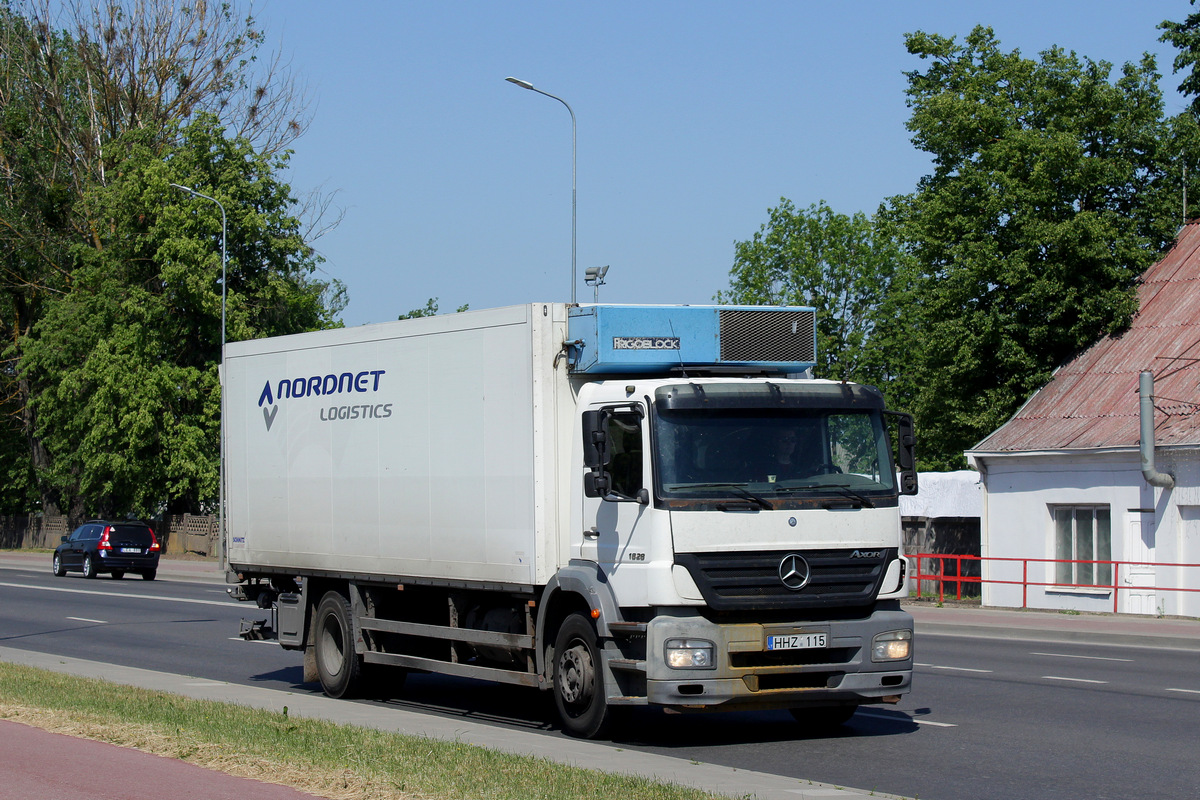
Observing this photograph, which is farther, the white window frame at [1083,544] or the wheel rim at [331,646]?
the white window frame at [1083,544]

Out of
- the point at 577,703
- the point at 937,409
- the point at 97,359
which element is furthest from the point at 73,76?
the point at 577,703

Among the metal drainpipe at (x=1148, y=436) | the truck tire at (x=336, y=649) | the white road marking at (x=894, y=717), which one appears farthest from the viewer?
the metal drainpipe at (x=1148, y=436)

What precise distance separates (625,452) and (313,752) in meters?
3.01

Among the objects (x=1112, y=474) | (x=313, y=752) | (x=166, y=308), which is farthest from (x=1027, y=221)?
(x=166, y=308)

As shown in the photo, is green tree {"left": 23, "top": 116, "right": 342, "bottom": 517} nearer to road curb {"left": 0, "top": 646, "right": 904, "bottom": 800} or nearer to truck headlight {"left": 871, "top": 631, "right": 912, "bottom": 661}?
road curb {"left": 0, "top": 646, "right": 904, "bottom": 800}

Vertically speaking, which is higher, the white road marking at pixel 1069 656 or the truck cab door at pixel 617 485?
the truck cab door at pixel 617 485

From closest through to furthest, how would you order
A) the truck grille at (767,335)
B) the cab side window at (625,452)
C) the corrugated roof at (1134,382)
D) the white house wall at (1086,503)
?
the cab side window at (625,452)
the truck grille at (767,335)
the white house wall at (1086,503)
the corrugated roof at (1134,382)

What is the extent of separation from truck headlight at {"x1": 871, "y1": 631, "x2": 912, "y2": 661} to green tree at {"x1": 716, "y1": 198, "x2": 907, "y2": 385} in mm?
50853

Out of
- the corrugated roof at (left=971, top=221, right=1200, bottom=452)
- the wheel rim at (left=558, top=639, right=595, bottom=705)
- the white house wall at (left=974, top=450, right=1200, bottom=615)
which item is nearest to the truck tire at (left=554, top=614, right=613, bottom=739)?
the wheel rim at (left=558, top=639, right=595, bottom=705)

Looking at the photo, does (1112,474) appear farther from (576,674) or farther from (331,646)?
(576,674)

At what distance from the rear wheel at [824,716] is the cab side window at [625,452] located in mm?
2610

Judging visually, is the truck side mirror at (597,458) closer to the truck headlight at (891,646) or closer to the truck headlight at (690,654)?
the truck headlight at (690,654)

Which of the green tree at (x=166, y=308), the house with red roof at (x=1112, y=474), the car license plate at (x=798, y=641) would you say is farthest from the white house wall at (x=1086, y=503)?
the green tree at (x=166, y=308)

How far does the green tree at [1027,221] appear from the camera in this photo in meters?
30.2
